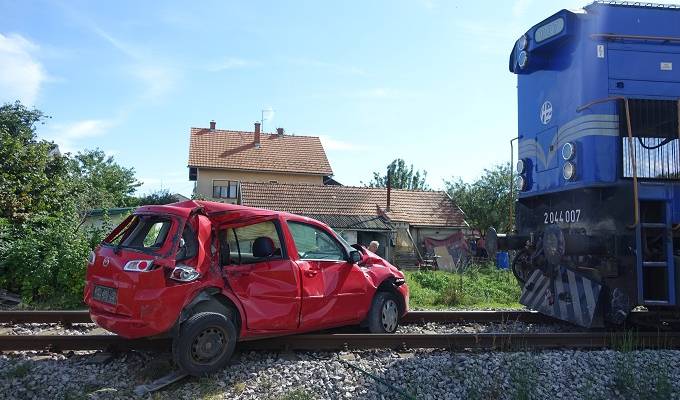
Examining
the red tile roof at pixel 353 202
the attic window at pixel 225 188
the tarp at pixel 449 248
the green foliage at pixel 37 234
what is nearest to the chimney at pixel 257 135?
the attic window at pixel 225 188

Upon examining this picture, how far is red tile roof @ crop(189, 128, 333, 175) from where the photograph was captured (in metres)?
40.9

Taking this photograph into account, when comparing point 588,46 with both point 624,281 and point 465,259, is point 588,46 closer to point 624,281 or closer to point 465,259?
point 624,281

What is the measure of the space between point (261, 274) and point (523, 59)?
5.58 metres

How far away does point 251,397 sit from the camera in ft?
15.7

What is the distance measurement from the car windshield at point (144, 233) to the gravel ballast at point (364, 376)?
1226 mm

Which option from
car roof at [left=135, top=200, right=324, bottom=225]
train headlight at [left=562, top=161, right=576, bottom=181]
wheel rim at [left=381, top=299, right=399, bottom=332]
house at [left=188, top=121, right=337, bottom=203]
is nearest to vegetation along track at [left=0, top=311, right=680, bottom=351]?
wheel rim at [left=381, top=299, right=399, bottom=332]

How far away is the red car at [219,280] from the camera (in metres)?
5.14

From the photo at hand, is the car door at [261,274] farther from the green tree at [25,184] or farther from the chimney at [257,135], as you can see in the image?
the chimney at [257,135]

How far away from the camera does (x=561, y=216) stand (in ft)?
25.6

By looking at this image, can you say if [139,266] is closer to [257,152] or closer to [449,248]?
[449,248]

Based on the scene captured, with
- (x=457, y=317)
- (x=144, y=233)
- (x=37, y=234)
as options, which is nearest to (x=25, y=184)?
(x=37, y=234)

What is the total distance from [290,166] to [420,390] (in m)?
37.1

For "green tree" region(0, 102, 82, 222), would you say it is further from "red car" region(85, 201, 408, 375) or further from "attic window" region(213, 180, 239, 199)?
"attic window" region(213, 180, 239, 199)

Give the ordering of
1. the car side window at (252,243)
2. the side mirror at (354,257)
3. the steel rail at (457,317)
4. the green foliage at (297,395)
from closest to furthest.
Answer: the green foliage at (297,395) → the car side window at (252,243) → the side mirror at (354,257) → the steel rail at (457,317)
